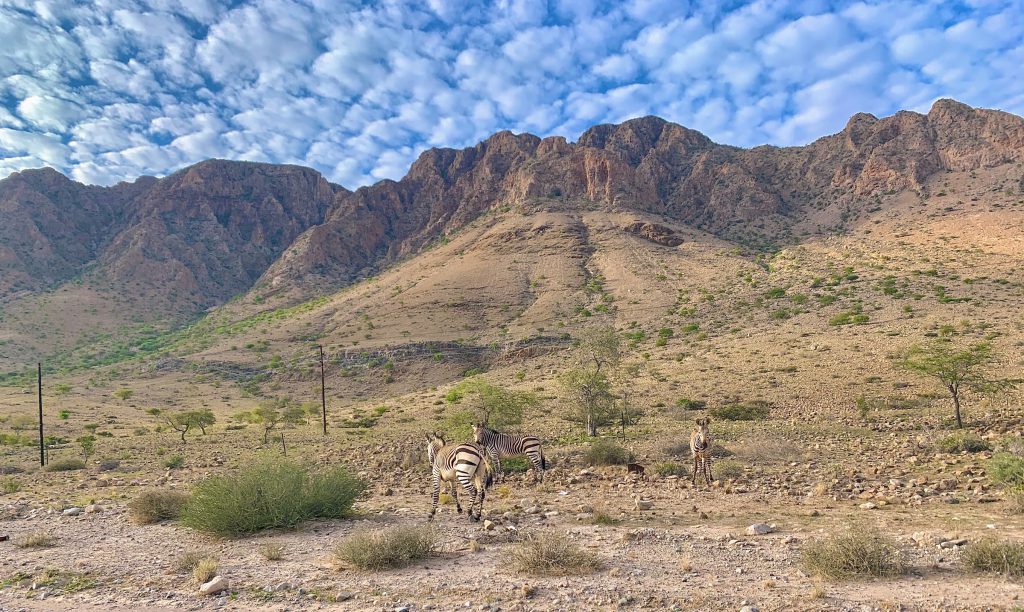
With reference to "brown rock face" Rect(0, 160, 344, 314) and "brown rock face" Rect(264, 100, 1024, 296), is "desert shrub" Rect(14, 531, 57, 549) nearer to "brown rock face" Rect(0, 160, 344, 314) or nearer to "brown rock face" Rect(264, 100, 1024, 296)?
"brown rock face" Rect(264, 100, 1024, 296)

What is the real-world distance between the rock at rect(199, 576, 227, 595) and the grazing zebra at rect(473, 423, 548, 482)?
7.59 metres

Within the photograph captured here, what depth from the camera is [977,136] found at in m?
96.4

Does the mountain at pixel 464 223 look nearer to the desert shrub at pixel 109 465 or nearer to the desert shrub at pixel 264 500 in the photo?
the desert shrub at pixel 109 465

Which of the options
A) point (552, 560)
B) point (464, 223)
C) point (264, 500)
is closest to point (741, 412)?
point (552, 560)

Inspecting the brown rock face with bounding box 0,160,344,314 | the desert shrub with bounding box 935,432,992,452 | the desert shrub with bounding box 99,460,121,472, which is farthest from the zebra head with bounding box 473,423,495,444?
the brown rock face with bounding box 0,160,344,314

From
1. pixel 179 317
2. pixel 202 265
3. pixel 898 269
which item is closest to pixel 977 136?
pixel 898 269

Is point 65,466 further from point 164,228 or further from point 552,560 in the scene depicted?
point 164,228

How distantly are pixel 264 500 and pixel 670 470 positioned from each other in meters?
10.0

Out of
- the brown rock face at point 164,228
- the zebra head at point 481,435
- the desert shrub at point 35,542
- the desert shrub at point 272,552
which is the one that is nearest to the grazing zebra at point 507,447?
the zebra head at point 481,435

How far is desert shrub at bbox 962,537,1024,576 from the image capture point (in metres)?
6.39

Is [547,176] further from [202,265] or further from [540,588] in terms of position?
[540,588]

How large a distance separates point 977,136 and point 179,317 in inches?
6321

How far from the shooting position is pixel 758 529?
29.3 feet

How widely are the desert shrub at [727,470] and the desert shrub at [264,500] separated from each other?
9.01 m
